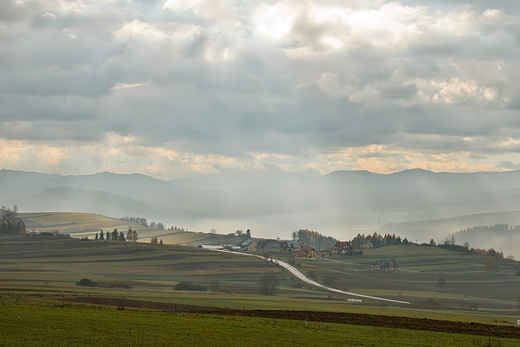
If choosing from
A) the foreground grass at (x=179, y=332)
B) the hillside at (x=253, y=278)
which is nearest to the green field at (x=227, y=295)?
the foreground grass at (x=179, y=332)

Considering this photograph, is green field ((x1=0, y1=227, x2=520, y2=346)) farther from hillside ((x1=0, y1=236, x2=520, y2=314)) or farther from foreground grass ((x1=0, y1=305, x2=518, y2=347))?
hillside ((x1=0, y1=236, x2=520, y2=314))

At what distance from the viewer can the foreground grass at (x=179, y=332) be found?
43.7 meters

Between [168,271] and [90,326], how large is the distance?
13551 centimetres

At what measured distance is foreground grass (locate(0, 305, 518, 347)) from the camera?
43.7m

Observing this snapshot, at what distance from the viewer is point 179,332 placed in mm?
48656

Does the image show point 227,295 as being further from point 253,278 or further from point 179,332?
point 179,332

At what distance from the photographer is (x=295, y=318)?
6494 centimetres

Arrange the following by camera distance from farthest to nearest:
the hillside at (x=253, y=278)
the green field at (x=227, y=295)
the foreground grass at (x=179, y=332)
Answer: the hillside at (x=253, y=278) → the green field at (x=227, y=295) → the foreground grass at (x=179, y=332)

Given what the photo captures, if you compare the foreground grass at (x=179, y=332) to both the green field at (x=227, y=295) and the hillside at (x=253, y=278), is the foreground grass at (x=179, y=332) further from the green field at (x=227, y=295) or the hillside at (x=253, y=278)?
the hillside at (x=253, y=278)

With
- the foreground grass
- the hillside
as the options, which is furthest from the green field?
the hillside

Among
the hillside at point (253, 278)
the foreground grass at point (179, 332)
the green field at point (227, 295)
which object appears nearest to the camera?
the foreground grass at point (179, 332)

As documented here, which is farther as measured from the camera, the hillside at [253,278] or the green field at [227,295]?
the hillside at [253,278]

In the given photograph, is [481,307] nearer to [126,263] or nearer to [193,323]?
[193,323]

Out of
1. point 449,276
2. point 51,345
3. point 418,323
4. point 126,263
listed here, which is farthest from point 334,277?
point 51,345
